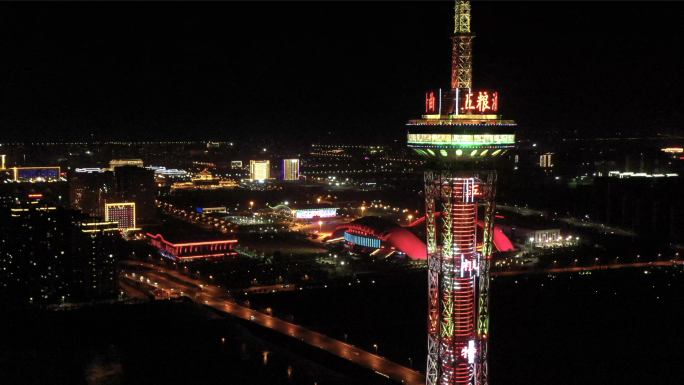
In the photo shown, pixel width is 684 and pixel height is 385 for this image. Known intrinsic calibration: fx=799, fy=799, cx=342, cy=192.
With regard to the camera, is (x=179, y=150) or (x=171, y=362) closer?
(x=171, y=362)

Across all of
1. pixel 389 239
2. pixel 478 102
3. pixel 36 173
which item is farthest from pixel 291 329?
pixel 36 173

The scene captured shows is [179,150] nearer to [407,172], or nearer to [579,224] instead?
[407,172]

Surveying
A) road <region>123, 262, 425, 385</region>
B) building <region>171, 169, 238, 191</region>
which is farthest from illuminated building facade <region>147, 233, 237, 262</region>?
building <region>171, 169, 238, 191</region>

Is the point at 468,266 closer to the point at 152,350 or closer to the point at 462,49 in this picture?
the point at 462,49

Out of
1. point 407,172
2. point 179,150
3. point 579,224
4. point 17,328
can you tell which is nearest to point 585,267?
point 579,224

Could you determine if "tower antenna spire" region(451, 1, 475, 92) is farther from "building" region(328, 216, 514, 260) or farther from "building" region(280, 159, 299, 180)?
"building" region(280, 159, 299, 180)
